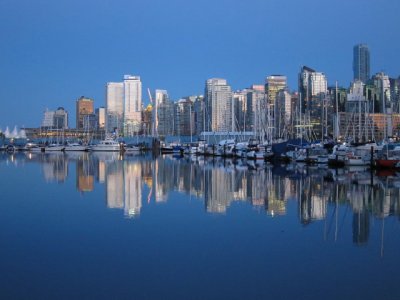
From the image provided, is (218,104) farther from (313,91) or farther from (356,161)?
(356,161)

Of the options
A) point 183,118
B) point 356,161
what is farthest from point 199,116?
point 356,161

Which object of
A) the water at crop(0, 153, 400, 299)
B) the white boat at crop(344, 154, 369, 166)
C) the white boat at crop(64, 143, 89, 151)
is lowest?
the water at crop(0, 153, 400, 299)

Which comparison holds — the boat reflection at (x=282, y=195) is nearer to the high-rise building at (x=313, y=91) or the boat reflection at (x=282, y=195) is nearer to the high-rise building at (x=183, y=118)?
the high-rise building at (x=313, y=91)

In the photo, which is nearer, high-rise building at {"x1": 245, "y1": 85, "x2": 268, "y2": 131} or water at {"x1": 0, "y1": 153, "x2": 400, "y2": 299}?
water at {"x1": 0, "y1": 153, "x2": 400, "y2": 299}

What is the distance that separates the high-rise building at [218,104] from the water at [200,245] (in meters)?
120

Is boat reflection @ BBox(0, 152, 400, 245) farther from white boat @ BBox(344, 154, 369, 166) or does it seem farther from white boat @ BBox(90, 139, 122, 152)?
white boat @ BBox(90, 139, 122, 152)

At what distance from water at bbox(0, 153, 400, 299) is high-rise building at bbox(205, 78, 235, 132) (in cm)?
12048

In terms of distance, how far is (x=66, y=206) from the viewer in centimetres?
2186

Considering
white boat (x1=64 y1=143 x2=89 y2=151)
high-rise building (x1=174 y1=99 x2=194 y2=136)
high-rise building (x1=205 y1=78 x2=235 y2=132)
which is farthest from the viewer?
high-rise building (x1=174 y1=99 x2=194 y2=136)

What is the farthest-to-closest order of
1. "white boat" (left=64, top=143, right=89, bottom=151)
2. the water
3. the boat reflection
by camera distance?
1. "white boat" (left=64, top=143, right=89, bottom=151)
2. the boat reflection
3. the water

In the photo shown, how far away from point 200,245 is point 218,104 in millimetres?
143971

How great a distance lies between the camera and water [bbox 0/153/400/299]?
10.1 meters

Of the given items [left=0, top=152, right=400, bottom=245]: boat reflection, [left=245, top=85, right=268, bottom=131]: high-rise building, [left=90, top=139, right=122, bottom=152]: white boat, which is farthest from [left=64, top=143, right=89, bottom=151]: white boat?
[left=0, top=152, right=400, bottom=245]: boat reflection

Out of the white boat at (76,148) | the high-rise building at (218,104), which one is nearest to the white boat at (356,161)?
the white boat at (76,148)
